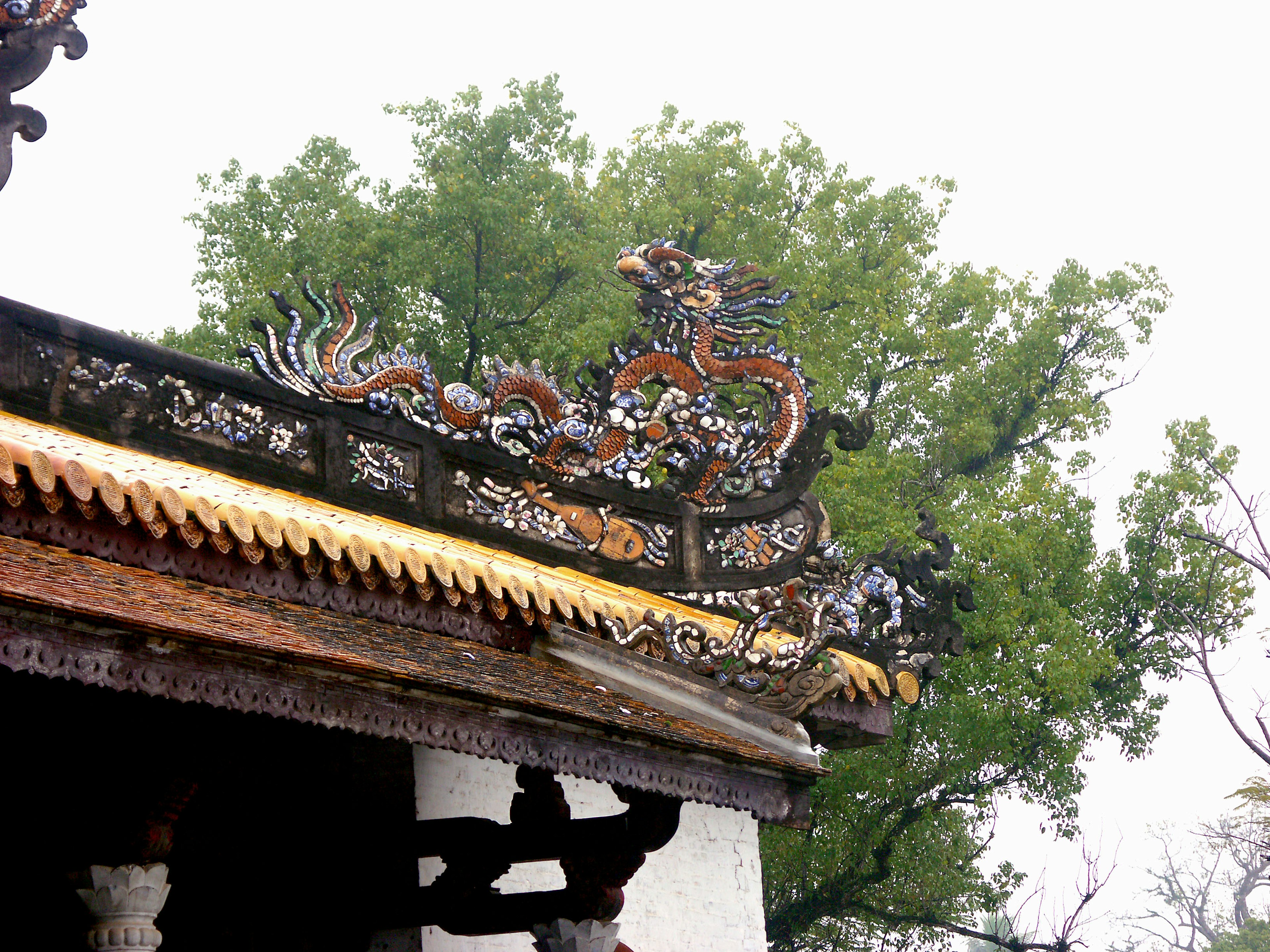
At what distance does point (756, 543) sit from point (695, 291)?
1518 millimetres

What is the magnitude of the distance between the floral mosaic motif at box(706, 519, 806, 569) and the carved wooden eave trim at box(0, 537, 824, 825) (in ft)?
6.66

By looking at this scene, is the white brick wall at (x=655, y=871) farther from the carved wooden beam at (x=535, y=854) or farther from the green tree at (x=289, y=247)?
the green tree at (x=289, y=247)

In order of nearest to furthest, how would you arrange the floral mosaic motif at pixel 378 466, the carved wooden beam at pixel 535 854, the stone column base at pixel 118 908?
the stone column base at pixel 118 908, the carved wooden beam at pixel 535 854, the floral mosaic motif at pixel 378 466

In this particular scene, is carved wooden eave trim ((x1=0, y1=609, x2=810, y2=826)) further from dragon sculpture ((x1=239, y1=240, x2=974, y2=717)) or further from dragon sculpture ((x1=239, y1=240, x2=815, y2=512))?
dragon sculpture ((x1=239, y1=240, x2=815, y2=512))

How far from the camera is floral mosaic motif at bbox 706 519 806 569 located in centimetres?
755

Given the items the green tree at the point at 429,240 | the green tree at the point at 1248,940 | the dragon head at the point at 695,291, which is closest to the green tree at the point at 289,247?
the green tree at the point at 429,240

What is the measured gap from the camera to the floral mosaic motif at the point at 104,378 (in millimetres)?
5754

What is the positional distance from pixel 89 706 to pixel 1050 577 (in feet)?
33.6

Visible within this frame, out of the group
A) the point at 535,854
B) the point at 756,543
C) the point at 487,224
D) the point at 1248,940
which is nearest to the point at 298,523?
the point at 535,854

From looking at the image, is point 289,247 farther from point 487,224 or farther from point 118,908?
point 118,908

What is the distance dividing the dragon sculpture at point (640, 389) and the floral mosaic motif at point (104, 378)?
1.73ft

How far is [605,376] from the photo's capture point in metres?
7.51

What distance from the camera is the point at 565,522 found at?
7.11 m

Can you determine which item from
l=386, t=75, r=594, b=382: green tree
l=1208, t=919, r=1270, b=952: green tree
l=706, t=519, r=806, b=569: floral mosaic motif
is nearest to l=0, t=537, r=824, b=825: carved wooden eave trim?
l=706, t=519, r=806, b=569: floral mosaic motif
